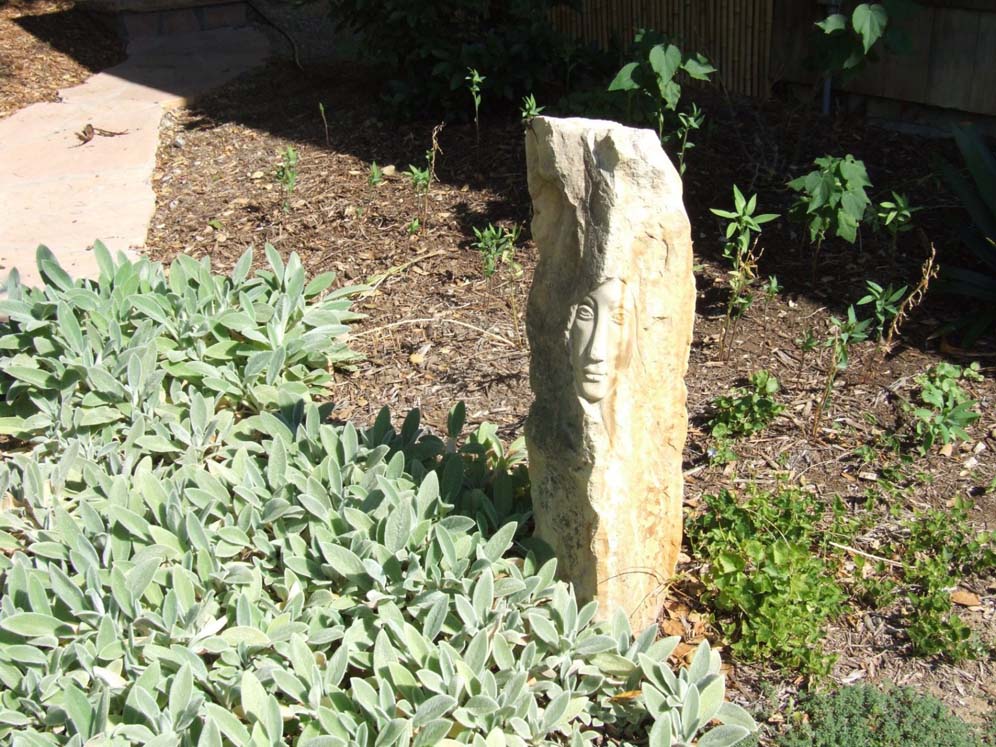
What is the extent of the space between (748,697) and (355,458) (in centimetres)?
154

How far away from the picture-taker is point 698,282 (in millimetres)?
5176

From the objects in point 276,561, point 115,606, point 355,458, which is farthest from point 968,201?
point 115,606

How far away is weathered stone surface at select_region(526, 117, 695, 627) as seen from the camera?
9.24ft

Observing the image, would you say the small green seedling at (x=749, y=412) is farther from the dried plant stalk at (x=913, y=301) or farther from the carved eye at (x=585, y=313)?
the carved eye at (x=585, y=313)

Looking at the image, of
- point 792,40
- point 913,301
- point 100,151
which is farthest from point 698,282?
point 100,151

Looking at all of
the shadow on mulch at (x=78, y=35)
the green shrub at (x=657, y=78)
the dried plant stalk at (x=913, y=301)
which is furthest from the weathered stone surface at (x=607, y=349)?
the shadow on mulch at (x=78, y=35)

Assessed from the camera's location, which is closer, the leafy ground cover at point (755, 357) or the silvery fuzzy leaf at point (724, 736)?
the silvery fuzzy leaf at point (724, 736)

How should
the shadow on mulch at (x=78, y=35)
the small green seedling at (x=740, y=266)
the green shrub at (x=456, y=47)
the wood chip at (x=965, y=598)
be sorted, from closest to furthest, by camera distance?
the wood chip at (x=965, y=598) → the small green seedling at (x=740, y=266) → the green shrub at (x=456, y=47) → the shadow on mulch at (x=78, y=35)

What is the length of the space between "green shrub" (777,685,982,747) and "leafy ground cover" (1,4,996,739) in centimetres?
8

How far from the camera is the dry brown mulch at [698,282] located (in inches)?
156

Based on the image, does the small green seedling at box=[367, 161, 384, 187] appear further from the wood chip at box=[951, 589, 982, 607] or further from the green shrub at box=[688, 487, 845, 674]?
the wood chip at box=[951, 589, 982, 607]

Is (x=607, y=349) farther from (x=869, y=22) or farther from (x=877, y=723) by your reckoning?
(x=869, y=22)

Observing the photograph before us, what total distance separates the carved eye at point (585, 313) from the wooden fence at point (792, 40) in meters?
3.42

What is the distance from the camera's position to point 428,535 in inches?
133
